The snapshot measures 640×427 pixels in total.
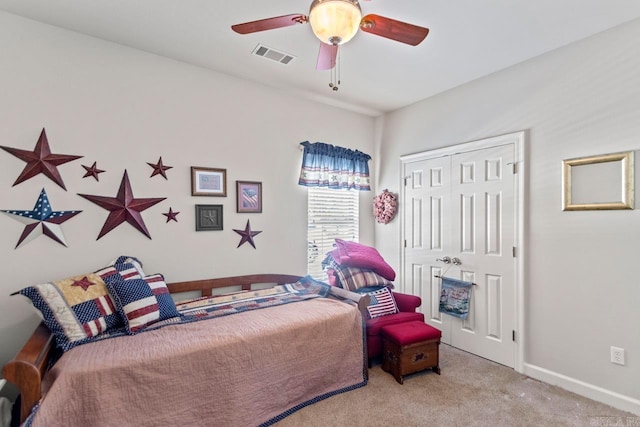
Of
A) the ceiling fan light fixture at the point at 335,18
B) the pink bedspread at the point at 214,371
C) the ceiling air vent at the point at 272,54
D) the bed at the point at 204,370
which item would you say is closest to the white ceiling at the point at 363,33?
the ceiling air vent at the point at 272,54

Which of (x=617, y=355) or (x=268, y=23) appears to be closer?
(x=268, y=23)

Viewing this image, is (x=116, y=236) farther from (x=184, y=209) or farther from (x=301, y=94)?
(x=301, y=94)

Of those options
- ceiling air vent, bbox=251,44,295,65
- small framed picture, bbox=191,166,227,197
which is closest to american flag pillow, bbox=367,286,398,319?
small framed picture, bbox=191,166,227,197

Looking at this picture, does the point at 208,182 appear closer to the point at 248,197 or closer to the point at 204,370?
the point at 248,197

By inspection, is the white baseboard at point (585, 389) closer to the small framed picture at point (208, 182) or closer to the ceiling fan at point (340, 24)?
the ceiling fan at point (340, 24)

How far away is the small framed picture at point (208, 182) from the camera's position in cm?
278

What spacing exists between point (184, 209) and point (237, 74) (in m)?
1.39

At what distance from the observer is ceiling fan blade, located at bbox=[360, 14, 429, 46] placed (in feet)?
5.08

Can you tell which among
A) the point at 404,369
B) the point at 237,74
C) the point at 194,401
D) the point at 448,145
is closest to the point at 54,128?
the point at 237,74

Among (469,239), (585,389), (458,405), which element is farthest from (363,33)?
(585,389)

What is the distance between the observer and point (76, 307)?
186 centimetres

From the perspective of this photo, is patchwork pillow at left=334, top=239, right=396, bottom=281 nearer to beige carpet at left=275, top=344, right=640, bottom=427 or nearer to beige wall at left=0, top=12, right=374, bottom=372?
beige wall at left=0, top=12, right=374, bottom=372

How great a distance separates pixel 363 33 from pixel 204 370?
2.50 meters

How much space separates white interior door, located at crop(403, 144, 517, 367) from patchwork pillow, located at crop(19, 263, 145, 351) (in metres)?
2.98
